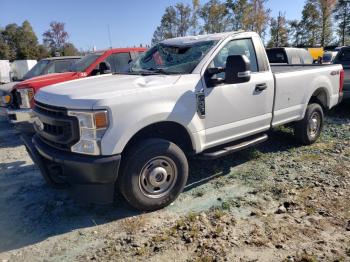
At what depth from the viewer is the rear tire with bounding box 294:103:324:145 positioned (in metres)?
5.61

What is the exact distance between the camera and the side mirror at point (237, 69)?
147 inches

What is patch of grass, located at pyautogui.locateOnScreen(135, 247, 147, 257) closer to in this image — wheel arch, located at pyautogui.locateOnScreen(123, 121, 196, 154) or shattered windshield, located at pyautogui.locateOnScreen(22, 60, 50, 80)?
wheel arch, located at pyautogui.locateOnScreen(123, 121, 196, 154)

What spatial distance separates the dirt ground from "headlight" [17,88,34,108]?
195 centimetres

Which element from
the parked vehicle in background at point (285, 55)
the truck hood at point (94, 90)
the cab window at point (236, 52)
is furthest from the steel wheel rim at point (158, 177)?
the parked vehicle in background at point (285, 55)

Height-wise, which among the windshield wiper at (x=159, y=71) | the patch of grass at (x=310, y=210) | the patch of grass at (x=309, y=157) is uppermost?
the windshield wiper at (x=159, y=71)

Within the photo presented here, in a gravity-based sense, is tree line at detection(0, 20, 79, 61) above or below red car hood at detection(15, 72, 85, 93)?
above

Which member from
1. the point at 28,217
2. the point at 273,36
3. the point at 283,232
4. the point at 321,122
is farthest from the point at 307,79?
the point at 273,36

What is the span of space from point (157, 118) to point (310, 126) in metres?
3.48

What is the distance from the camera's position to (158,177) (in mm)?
3670

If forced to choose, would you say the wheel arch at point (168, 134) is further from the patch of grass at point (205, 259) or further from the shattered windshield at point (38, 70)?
the shattered windshield at point (38, 70)

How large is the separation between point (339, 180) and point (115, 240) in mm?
3001

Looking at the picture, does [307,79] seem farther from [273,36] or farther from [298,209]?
[273,36]

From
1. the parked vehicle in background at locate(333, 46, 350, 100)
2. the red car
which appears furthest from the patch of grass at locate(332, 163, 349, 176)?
the parked vehicle in background at locate(333, 46, 350, 100)

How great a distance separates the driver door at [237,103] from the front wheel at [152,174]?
564 mm
